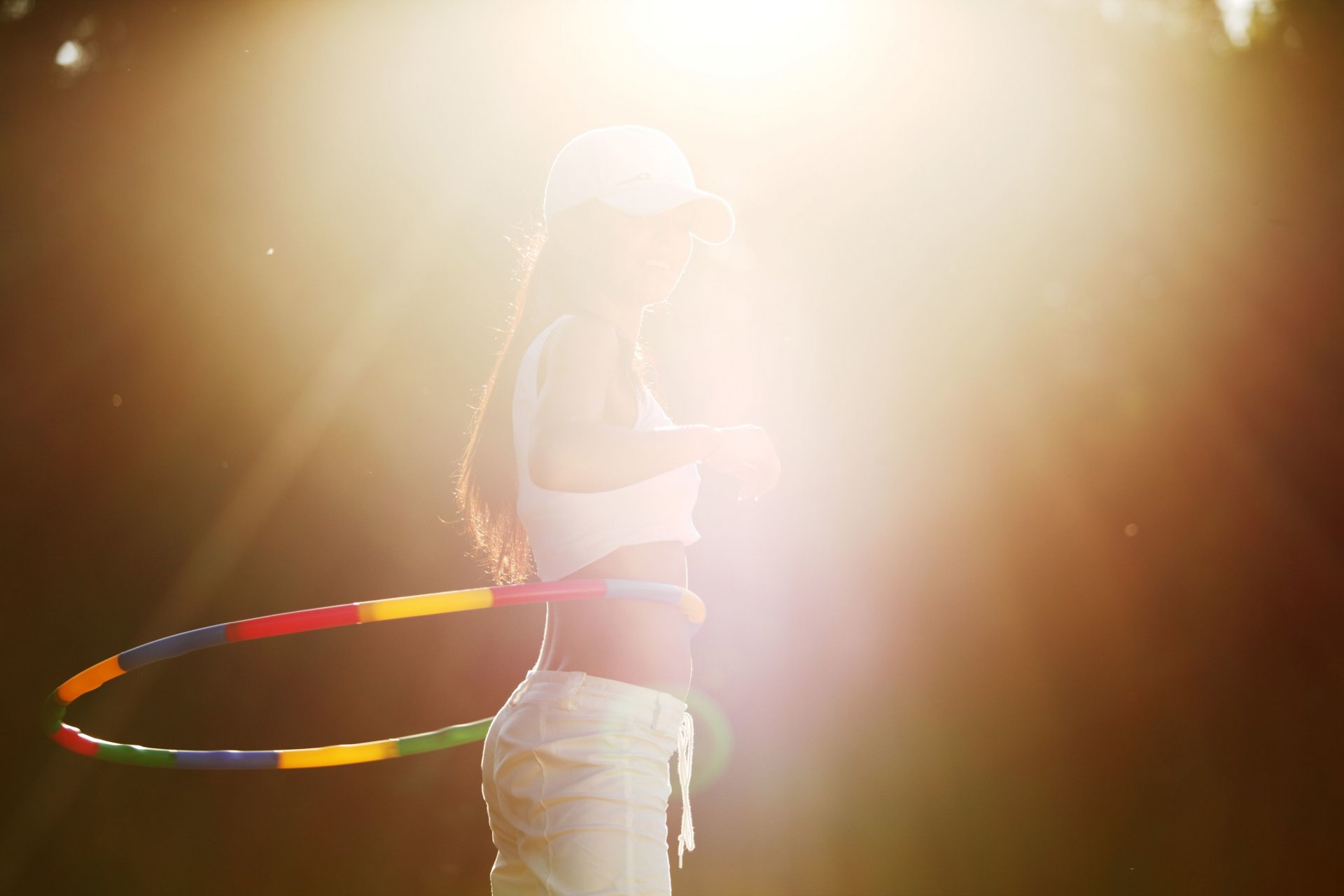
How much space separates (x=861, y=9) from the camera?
4.35 m

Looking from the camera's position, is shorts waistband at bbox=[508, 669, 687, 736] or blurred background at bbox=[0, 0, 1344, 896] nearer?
shorts waistband at bbox=[508, 669, 687, 736]

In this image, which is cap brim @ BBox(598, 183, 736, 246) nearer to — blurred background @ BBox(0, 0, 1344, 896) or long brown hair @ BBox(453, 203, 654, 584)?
long brown hair @ BBox(453, 203, 654, 584)

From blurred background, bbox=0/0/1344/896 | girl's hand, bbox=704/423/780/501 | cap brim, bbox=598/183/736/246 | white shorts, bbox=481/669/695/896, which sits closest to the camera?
white shorts, bbox=481/669/695/896

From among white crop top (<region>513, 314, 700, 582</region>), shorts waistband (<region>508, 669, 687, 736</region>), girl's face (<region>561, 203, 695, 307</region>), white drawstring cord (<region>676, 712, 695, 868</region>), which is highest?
girl's face (<region>561, 203, 695, 307</region>)

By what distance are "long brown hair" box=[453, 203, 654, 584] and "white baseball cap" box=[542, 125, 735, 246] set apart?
1.5 inches

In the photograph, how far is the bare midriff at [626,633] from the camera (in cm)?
139

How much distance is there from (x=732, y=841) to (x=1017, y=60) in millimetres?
3627

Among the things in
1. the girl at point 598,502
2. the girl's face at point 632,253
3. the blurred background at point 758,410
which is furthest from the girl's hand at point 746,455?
the blurred background at point 758,410

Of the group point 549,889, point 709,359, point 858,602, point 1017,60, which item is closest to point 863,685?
point 858,602

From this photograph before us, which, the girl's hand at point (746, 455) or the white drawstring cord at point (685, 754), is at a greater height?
the girl's hand at point (746, 455)

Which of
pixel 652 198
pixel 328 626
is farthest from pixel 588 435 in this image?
pixel 328 626

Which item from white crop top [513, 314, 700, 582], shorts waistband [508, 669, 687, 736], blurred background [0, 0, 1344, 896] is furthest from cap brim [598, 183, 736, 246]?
blurred background [0, 0, 1344, 896]

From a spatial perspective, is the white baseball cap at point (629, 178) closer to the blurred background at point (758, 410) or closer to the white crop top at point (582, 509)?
the white crop top at point (582, 509)

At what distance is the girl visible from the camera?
1271mm
